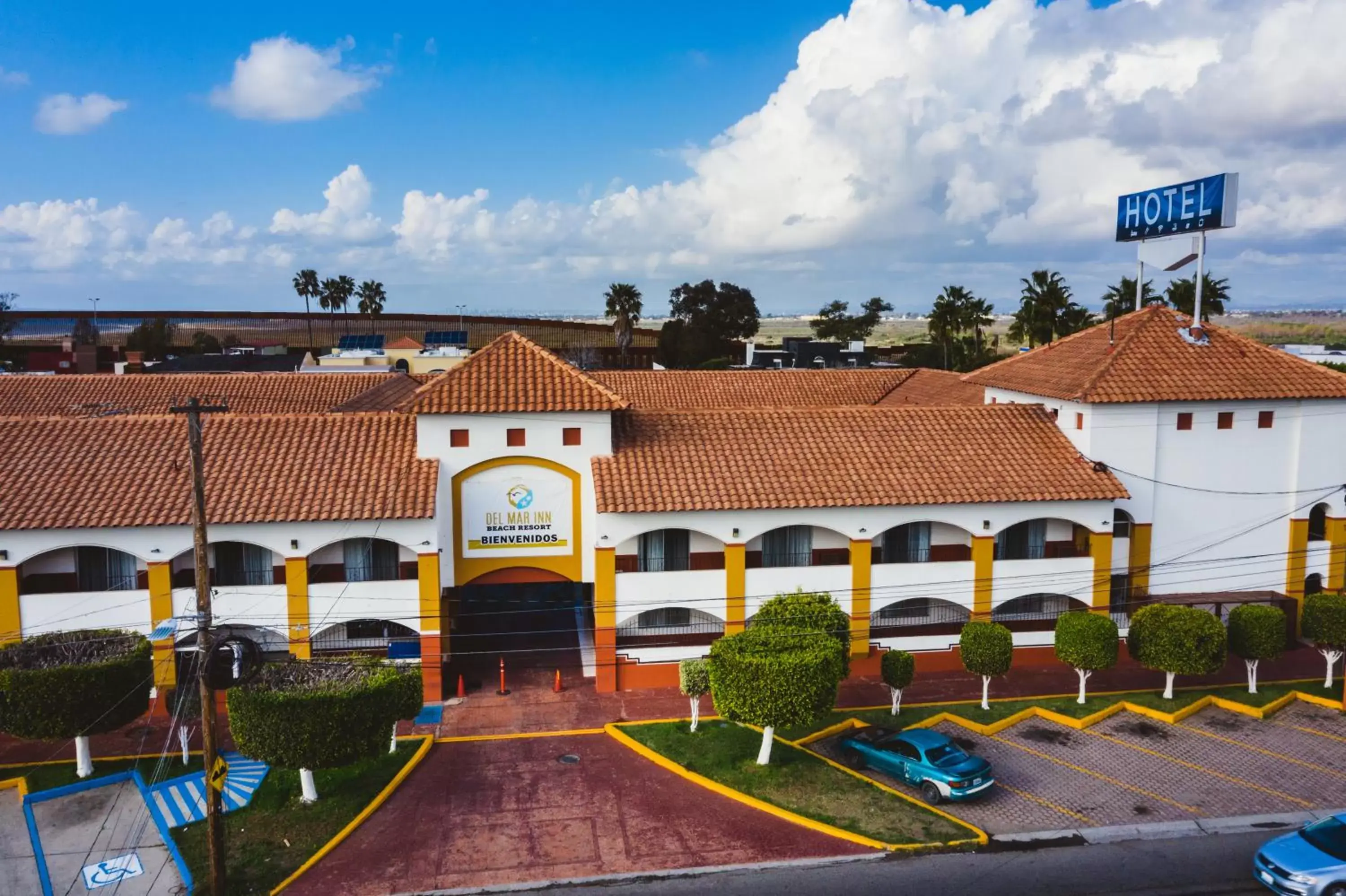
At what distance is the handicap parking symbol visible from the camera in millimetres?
21203

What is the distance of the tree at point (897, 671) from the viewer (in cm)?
2948

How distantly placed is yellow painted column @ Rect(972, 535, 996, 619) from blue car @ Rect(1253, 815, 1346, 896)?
12093 millimetres

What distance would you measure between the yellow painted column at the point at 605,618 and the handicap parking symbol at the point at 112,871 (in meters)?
13.7

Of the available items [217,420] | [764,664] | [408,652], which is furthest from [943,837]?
[217,420]

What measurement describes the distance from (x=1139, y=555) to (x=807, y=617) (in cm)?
1447

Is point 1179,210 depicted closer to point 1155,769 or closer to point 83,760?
point 1155,769

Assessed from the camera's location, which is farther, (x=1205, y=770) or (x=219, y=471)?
(x=219, y=471)

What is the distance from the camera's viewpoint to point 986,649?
96.6 ft

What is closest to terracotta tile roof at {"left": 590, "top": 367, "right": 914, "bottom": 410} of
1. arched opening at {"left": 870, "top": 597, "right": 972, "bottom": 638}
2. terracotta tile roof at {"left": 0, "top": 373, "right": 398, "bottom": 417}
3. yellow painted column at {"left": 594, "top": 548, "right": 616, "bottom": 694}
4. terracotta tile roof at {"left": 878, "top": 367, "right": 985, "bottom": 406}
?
terracotta tile roof at {"left": 878, "top": 367, "right": 985, "bottom": 406}

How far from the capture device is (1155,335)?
36.7 metres

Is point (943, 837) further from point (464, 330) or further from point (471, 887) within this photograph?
point (464, 330)

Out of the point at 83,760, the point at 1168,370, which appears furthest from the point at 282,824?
the point at 1168,370

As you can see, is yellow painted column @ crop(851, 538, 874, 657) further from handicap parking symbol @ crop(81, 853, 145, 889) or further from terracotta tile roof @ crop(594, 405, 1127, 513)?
handicap parking symbol @ crop(81, 853, 145, 889)

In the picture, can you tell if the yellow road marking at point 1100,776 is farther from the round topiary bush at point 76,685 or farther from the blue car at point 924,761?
the round topiary bush at point 76,685
